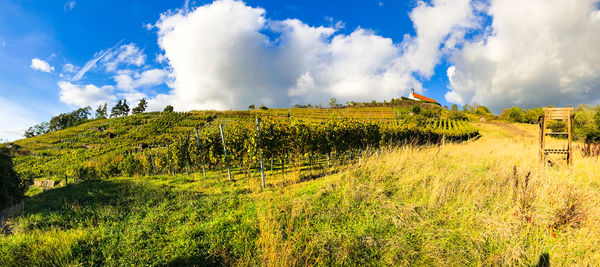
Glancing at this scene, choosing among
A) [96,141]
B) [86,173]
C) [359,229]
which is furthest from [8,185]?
[96,141]

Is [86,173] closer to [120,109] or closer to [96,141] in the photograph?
[96,141]

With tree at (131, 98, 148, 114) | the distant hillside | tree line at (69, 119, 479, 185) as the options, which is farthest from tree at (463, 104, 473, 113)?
tree at (131, 98, 148, 114)

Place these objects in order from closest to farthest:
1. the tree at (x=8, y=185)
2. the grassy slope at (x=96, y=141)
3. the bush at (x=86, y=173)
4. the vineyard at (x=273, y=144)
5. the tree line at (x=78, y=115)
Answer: the tree at (x=8, y=185) → the vineyard at (x=273, y=144) → the bush at (x=86, y=173) → the grassy slope at (x=96, y=141) → the tree line at (x=78, y=115)

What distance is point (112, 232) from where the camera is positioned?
384 cm

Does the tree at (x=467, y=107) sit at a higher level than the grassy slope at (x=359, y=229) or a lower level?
higher

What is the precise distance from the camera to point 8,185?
7289mm

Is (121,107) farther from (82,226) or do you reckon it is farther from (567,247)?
(567,247)

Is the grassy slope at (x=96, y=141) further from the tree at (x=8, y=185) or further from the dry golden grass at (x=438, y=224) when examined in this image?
the dry golden grass at (x=438, y=224)

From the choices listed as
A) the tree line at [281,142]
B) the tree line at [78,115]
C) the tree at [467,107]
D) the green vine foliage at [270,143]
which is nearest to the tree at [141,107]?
the tree line at [78,115]

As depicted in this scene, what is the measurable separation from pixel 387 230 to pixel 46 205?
9599 millimetres

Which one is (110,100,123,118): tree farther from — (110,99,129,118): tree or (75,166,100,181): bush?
(75,166,100,181): bush

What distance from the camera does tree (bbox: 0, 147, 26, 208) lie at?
713cm

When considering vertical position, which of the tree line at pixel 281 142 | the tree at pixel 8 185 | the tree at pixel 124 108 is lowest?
the tree at pixel 8 185

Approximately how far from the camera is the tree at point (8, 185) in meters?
7.13
